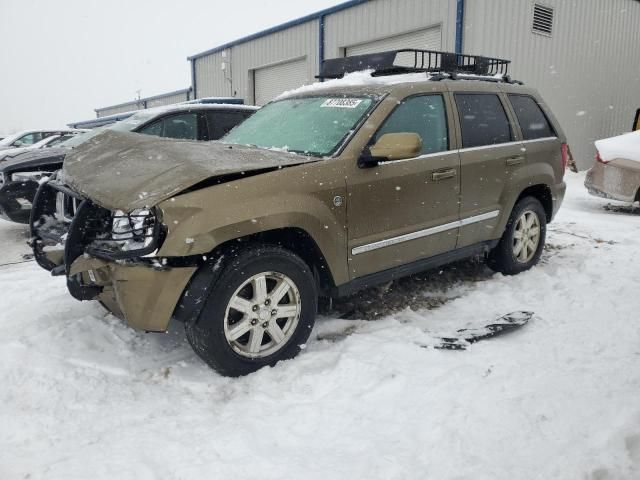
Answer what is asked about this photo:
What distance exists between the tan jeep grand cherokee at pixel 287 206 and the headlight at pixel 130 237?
0.01 m

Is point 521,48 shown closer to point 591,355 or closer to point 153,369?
point 591,355

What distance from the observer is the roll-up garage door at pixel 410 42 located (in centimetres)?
1201

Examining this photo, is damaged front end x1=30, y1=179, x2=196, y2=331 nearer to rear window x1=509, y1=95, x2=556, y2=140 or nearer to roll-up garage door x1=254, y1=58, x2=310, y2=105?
rear window x1=509, y1=95, x2=556, y2=140

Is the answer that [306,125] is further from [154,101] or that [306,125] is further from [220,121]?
[154,101]

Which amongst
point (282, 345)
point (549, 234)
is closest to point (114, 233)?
point (282, 345)

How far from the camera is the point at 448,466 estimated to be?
83.6 inches

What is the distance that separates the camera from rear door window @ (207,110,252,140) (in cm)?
691

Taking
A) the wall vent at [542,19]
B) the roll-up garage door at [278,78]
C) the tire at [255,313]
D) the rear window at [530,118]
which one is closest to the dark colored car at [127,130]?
the tire at [255,313]

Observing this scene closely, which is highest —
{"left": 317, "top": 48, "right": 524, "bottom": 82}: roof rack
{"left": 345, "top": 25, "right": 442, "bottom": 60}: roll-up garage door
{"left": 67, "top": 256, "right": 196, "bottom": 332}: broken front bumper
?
{"left": 345, "top": 25, "right": 442, "bottom": 60}: roll-up garage door

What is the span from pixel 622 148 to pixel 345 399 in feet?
23.5

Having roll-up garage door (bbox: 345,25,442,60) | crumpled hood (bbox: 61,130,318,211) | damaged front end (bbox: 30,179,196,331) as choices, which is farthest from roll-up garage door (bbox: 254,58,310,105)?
damaged front end (bbox: 30,179,196,331)

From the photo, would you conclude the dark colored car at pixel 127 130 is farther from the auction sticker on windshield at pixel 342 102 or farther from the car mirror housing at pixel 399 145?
the car mirror housing at pixel 399 145

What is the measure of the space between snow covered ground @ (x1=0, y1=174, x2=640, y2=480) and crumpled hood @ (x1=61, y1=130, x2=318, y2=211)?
102cm

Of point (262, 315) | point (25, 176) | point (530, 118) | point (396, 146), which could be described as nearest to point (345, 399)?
point (262, 315)
